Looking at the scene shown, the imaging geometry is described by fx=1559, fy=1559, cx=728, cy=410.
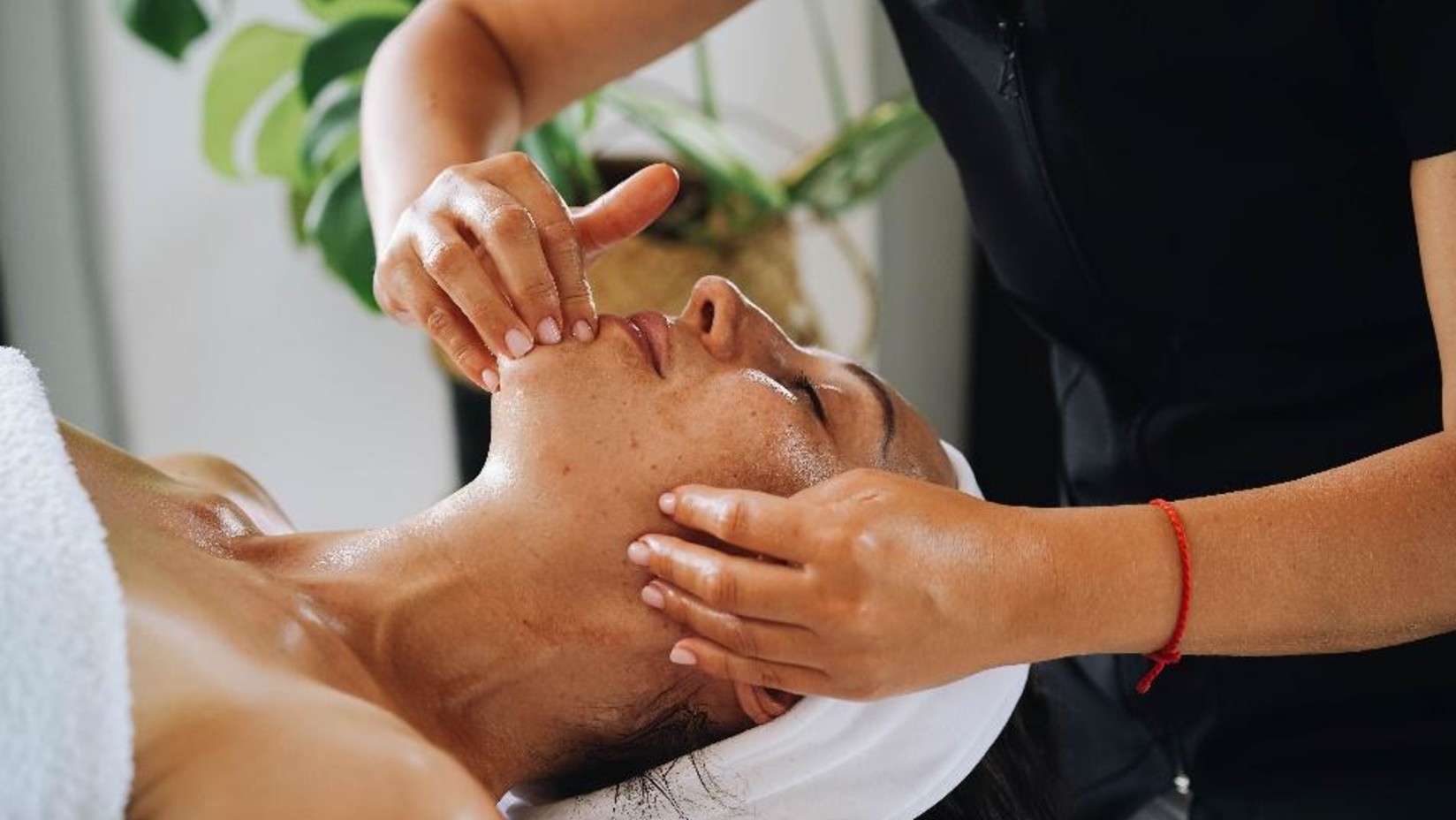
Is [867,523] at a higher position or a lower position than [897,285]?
higher

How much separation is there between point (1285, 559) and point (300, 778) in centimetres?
65

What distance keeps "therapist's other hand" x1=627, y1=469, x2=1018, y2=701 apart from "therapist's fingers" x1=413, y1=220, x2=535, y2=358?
27 cm

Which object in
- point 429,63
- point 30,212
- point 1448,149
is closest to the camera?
point 1448,149

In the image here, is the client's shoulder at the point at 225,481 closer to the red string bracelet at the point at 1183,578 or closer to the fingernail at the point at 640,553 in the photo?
the fingernail at the point at 640,553

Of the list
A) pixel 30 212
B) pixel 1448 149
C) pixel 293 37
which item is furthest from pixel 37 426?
pixel 30 212

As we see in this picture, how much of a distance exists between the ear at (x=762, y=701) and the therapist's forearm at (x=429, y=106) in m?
0.55

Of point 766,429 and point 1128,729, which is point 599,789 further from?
point 1128,729

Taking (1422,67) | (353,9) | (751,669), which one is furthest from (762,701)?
(353,9)

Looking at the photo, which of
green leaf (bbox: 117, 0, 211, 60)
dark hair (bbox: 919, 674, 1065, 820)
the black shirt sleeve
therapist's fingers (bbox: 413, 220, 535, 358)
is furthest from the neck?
green leaf (bbox: 117, 0, 211, 60)

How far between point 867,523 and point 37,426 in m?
0.56

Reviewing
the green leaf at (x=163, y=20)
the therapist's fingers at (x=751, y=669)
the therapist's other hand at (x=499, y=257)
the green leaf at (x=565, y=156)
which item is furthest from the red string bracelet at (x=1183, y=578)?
the green leaf at (x=163, y=20)

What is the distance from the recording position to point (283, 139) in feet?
7.82

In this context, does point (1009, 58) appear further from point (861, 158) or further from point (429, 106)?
point (861, 158)

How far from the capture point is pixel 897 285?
10.3 feet
